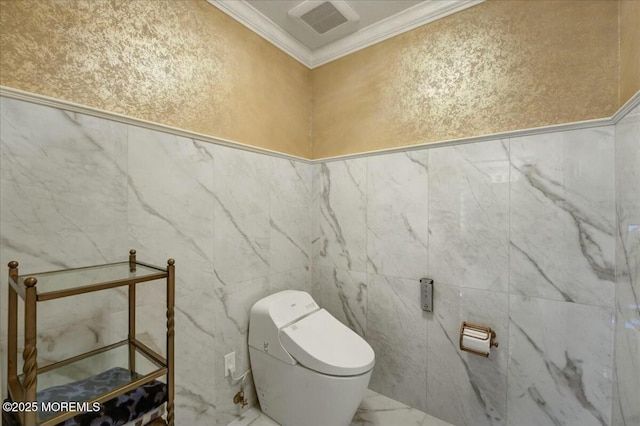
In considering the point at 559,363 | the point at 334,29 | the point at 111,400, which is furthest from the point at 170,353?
the point at 334,29

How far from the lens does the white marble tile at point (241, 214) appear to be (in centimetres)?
155

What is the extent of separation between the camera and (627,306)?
1.09 meters

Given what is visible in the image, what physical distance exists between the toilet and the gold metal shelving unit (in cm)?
59

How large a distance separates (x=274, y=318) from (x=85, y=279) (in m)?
0.89

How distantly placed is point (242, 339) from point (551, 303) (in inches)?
63.6

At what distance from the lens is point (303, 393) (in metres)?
1.44

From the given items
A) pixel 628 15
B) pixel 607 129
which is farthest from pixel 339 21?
pixel 607 129

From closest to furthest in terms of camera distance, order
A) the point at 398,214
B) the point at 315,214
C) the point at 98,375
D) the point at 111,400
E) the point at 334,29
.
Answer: the point at 111,400 < the point at 98,375 < the point at 398,214 < the point at 334,29 < the point at 315,214

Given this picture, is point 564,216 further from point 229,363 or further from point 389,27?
point 229,363

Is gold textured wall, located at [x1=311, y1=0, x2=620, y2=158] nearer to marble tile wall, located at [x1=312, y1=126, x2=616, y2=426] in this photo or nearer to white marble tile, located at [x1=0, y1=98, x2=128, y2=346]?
marble tile wall, located at [x1=312, y1=126, x2=616, y2=426]

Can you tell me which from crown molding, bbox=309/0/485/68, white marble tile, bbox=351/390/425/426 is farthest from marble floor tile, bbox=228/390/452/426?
crown molding, bbox=309/0/485/68

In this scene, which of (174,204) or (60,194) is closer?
(60,194)

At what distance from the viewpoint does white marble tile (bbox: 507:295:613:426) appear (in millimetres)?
1239

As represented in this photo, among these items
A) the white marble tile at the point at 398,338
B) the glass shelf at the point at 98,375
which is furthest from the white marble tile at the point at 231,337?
the white marble tile at the point at 398,338
